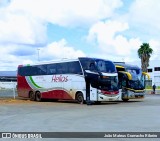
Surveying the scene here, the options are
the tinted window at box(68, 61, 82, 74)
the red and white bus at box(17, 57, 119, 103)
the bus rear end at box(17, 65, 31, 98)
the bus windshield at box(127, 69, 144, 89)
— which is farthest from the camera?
the bus rear end at box(17, 65, 31, 98)

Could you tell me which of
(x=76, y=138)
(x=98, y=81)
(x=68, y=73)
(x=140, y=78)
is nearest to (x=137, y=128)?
(x=76, y=138)

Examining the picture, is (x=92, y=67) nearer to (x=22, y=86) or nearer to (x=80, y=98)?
(x=80, y=98)

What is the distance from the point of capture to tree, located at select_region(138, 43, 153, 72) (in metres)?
87.7

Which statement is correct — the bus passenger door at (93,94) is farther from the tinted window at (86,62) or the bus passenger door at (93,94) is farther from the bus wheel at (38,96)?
the bus wheel at (38,96)

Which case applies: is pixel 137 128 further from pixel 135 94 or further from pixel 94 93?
pixel 135 94

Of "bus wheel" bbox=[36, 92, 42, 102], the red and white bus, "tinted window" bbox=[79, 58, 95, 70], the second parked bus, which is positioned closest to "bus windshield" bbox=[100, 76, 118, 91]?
the red and white bus

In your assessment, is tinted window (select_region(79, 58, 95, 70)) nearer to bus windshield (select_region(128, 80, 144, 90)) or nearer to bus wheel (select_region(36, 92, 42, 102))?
bus windshield (select_region(128, 80, 144, 90))

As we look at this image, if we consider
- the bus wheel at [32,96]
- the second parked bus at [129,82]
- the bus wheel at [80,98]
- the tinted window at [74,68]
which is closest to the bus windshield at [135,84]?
the second parked bus at [129,82]

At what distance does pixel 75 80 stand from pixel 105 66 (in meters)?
2.68

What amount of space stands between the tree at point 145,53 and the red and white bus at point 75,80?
2165 inches

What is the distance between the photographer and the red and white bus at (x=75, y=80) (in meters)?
29.0

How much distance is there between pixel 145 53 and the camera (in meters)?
87.9

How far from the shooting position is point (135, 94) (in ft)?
Answer: 108

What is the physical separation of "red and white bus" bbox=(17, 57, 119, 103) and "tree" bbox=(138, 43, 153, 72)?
55.0 meters
